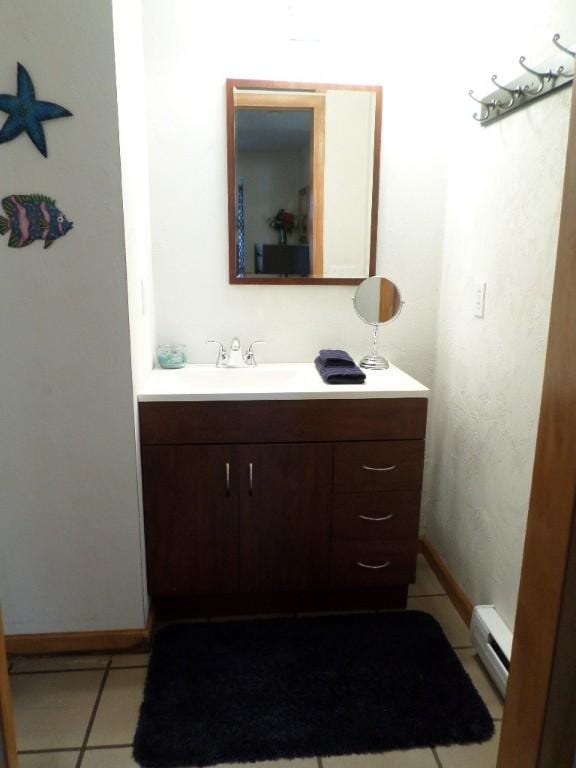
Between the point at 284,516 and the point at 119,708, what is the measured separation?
0.79 m

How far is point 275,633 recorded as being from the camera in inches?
79.7

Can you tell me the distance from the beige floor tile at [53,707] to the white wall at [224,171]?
1259 millimetres

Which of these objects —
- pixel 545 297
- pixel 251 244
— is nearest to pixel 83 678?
pixel 251 244

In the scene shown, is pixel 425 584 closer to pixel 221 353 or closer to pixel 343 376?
pixel 343 376

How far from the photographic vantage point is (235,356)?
2273 mm

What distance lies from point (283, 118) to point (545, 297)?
1.25m

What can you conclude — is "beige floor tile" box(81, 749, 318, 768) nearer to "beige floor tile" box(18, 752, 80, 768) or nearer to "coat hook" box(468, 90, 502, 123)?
"beige floor tile" box(18, 752, 80, 768)

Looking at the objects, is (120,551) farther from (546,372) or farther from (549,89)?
(549,89)

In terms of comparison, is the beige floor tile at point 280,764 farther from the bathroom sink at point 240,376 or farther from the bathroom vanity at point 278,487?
the bathroom sink at point 240,376

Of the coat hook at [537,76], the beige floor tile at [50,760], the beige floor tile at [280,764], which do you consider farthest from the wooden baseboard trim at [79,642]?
the coat hook at [537,76]

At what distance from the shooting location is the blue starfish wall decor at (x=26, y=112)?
1514mm

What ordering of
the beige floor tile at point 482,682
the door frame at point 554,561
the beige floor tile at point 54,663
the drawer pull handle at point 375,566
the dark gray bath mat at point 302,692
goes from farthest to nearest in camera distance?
the drawer pull handle at point 375,566 < the beige floor tile at point 54,663 < the beige floor tile at point 482,682 < the dark gray bath mat at point 302,692 < the door frame at point 554,561

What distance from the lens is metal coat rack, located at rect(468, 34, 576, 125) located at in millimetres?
1422

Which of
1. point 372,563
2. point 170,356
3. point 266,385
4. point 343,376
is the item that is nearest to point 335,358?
point 343,376
